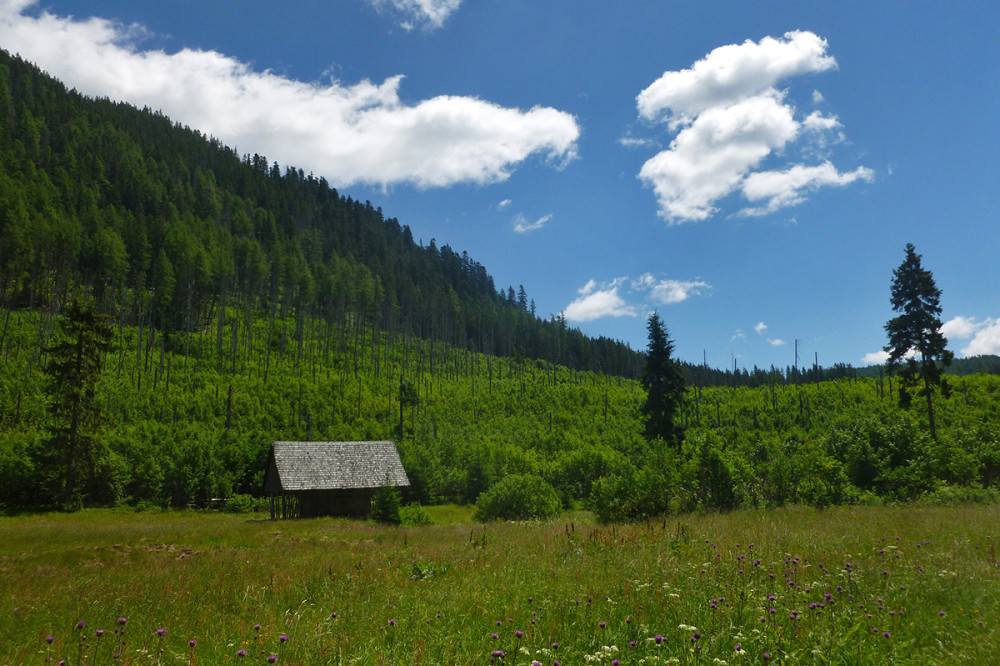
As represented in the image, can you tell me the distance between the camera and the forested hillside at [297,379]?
26734 millimetres

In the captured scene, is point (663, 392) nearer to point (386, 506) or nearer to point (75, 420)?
point (386, 506)

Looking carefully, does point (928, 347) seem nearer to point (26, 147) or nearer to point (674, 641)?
point (674, 641)

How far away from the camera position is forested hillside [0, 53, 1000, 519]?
1053 inches

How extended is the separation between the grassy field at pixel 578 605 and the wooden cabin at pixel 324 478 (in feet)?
90.8

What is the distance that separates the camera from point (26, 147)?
13350cm

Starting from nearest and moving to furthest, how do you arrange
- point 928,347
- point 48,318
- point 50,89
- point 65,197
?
point 928,347 → point 48,318 → point 65,197 → point 50,89

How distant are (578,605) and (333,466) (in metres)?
37.0

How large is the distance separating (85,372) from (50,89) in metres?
194

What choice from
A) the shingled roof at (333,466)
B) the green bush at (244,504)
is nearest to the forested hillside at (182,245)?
the green bush at (244,504)

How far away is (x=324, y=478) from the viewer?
37.7 metres

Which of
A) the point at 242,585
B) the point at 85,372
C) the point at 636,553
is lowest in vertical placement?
the point at 242,585

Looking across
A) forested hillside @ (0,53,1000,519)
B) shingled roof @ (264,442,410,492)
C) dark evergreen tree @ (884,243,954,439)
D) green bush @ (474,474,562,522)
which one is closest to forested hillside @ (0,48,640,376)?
forested hillside @ (0,53,1000,519)

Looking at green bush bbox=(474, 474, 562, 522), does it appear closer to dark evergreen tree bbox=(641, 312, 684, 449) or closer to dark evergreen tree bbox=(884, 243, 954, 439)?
dark evergreen tree bbox=(641, 312, 684, 449)

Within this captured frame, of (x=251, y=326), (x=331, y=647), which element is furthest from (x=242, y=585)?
(x=251, y=326)
